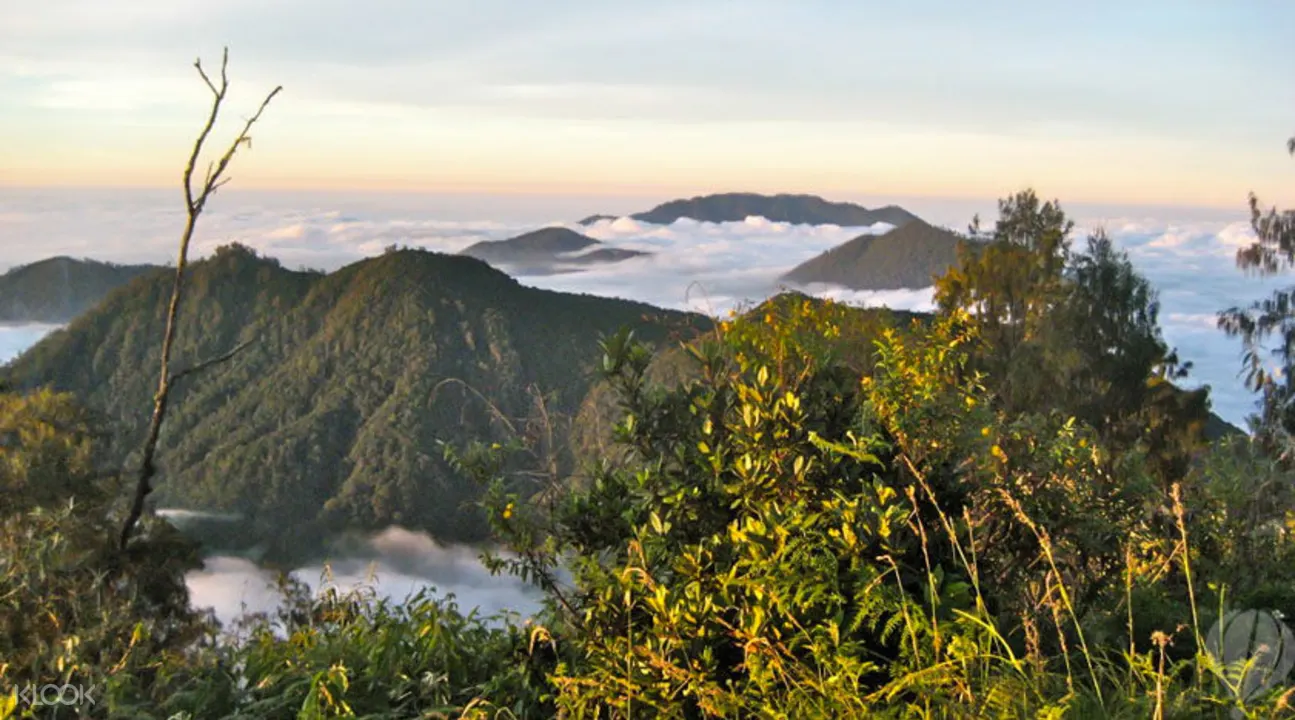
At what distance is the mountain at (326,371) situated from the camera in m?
48.1

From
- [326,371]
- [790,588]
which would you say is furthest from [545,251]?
[790,588]

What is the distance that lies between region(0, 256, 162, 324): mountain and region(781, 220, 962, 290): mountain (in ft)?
154

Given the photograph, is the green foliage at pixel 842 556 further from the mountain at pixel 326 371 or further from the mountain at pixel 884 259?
the mountain at pixel 884 259

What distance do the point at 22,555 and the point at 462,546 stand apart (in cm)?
3947

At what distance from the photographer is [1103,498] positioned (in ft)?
12.6

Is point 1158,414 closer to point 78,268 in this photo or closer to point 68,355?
point 68,355

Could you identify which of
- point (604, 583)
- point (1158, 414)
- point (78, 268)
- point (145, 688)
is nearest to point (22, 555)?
point (145, 688)

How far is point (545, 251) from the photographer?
59094 mm

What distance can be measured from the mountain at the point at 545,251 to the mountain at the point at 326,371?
11.4 ft

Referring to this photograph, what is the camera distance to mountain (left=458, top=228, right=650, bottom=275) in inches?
2038

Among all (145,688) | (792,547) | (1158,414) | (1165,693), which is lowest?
(1158,414)

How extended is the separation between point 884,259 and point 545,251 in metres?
18.5

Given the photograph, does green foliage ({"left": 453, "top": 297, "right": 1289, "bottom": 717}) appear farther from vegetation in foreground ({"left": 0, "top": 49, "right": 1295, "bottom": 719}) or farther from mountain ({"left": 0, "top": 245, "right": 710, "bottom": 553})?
mountain ({"left": 0, "top": 245, "right": 710, "bottom": 553})

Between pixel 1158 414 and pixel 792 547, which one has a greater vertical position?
pixel 792 547
